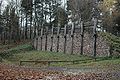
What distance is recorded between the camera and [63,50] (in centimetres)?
4166

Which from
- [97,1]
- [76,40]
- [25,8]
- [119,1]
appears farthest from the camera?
[25,8]

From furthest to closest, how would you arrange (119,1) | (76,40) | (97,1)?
(97,1), (119,1), (76,40)

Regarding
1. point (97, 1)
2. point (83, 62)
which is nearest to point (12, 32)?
point (97, 1)

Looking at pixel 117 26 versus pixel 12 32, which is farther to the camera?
pixel 12 32

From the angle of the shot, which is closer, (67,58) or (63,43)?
(67,58)

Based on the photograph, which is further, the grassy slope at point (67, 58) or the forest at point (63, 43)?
the grassy slope at point (67, 58)

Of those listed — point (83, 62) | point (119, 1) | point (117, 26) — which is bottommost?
point (83, 62)

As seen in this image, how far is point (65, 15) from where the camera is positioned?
234ft

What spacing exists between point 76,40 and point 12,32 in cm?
4001

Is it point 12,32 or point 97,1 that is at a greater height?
point 97,1

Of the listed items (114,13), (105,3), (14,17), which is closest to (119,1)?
(114,13)

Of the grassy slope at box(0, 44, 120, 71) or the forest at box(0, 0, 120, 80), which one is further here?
the grassy slope at box(0, 44, 120, 71)

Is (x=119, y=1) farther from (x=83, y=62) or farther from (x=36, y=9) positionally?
(x=36, y=9)

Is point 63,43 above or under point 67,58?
above
